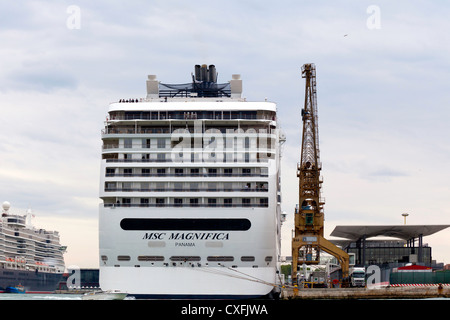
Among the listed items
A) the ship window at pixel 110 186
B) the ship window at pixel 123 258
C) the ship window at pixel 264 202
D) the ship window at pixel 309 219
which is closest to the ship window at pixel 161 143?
the ship window at pixel 110 186

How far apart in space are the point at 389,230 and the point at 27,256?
92624mm

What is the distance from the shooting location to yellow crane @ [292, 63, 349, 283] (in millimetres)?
76188

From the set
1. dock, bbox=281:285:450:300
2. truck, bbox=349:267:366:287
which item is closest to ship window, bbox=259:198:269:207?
dock, bbox=281:285:450:300

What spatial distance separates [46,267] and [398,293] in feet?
413

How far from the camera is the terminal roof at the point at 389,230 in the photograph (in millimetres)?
101794

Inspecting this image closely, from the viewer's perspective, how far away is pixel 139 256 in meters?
65.6

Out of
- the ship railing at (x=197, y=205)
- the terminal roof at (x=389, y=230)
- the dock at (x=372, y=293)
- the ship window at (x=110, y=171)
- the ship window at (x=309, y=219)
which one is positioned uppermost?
the ship window at (x=110, y=171)

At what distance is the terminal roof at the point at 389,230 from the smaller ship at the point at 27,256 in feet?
222

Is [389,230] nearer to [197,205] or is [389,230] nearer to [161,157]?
[197,205]

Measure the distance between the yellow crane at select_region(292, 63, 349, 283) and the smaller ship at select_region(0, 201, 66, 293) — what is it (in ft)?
261

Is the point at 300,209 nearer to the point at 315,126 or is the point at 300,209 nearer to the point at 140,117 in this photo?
the point at 315,126

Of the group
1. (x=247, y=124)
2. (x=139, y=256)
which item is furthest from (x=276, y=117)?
(x=139, y=256)

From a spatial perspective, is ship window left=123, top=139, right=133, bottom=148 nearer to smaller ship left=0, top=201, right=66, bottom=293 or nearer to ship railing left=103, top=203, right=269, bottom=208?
ship railing left=103, top=203, right=269, bottom=208

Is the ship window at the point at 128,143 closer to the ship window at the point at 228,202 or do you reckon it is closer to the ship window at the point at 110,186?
the ship window at the point at 110,186
